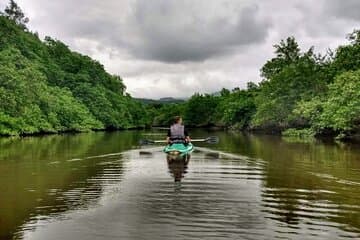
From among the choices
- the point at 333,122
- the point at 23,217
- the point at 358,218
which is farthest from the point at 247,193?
the point at 333,122

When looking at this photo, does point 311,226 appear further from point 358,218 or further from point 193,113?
point 193,113

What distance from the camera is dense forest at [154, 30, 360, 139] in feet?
110

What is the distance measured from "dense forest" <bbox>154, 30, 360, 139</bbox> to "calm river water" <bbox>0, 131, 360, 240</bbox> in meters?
19.3

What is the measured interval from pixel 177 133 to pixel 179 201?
9591 mm

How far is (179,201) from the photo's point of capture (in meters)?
8.97

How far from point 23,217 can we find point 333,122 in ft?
99.1

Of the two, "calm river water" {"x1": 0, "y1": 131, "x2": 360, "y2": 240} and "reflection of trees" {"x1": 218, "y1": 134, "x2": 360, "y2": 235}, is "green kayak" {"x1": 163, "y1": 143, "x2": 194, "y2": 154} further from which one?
"reflection of trees" {"x1": 218, "y1": 134, "x2": 360, "y2": 235}

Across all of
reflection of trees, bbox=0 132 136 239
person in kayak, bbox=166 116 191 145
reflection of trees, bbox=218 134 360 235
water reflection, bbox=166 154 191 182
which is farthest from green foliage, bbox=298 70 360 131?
reflection of trees, bbox=0 132 136 239

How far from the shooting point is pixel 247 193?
10055 millimetres

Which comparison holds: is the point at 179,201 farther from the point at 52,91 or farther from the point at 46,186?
the point at 52,91

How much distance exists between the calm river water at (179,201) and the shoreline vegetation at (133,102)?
20686 millimetres

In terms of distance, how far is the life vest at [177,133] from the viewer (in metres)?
18.5

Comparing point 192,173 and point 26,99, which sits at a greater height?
point 26,99

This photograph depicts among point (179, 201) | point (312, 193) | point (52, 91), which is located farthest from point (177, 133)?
point (52, 91)
